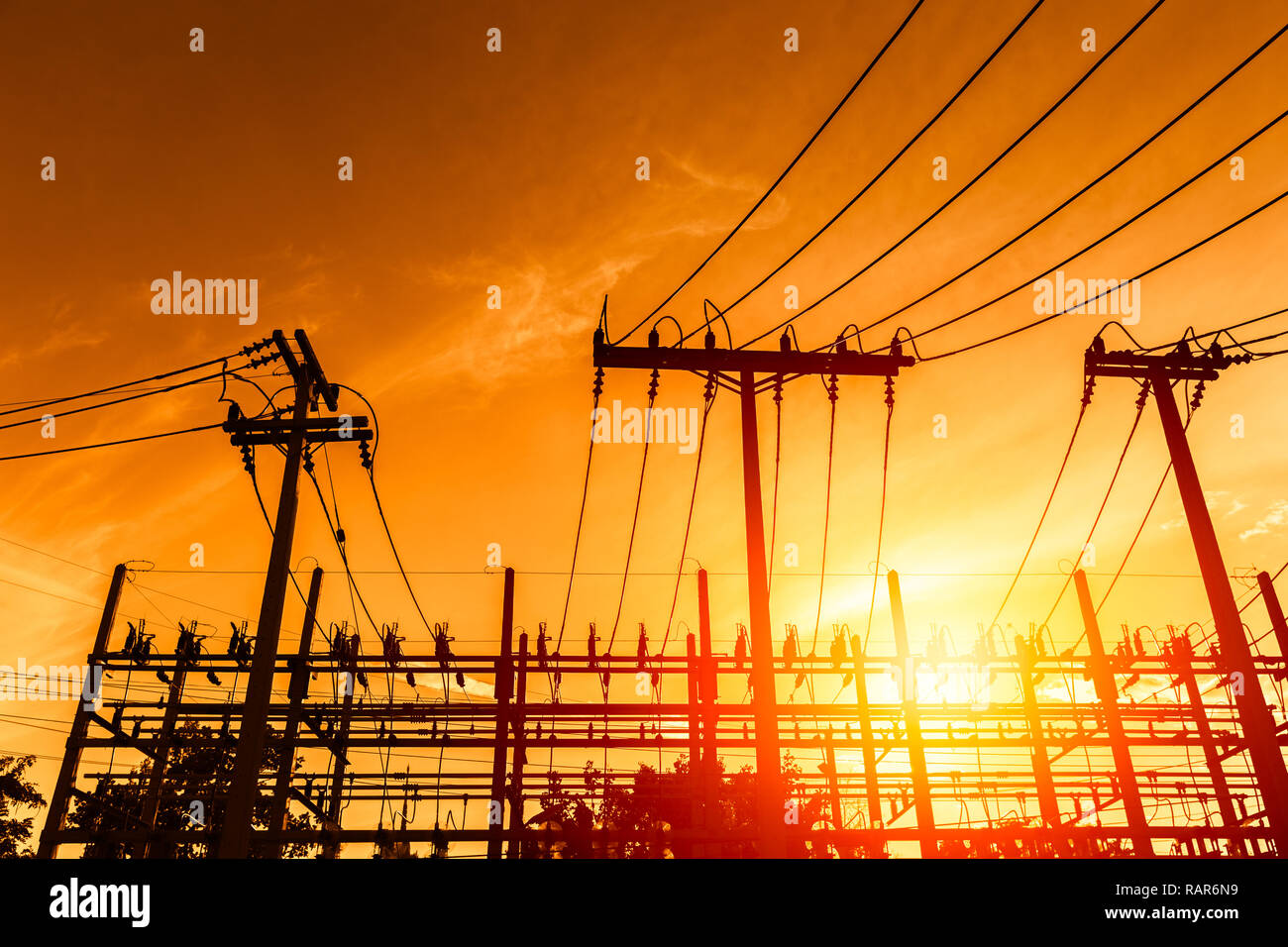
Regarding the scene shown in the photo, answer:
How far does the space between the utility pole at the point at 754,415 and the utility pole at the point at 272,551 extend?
483 centimetres

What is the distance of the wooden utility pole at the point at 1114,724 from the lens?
16.6m

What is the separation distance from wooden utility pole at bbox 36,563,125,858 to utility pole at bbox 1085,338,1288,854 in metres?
22.7

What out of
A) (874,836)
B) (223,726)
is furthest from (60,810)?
(874,836)

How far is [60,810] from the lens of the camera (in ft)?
60.9

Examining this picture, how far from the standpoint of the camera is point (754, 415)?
9781 mm

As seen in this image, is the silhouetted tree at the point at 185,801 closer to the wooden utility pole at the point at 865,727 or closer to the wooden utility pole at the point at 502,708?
the wooden utility pole at the point at 502,708

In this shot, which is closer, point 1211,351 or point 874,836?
point 1211,351

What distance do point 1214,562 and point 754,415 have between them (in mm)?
5936

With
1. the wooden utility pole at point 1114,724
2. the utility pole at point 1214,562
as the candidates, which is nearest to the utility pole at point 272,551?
the utility pole at point 1214,562

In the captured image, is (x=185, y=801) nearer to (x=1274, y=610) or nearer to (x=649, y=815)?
(x=649, y=815)
